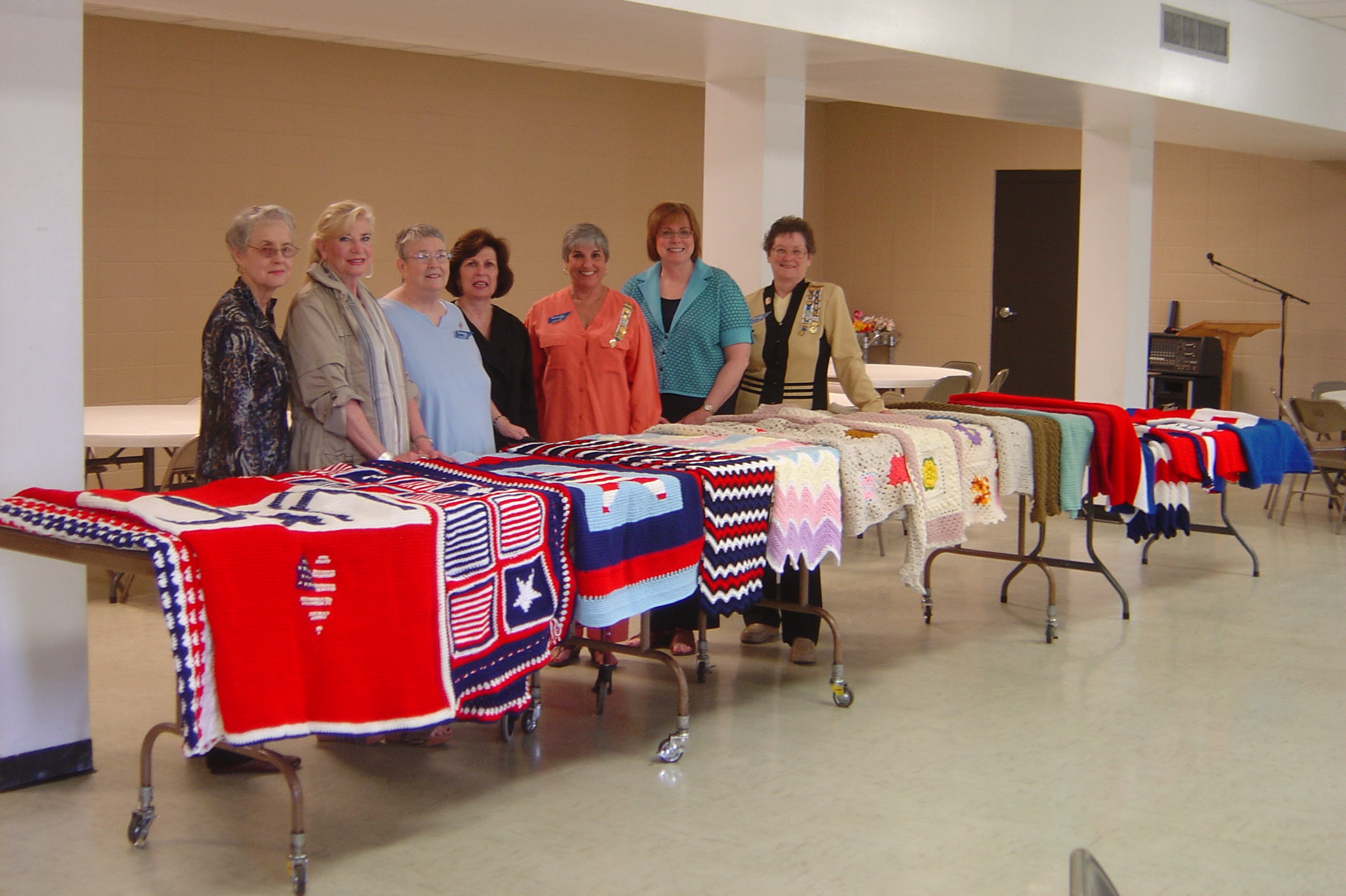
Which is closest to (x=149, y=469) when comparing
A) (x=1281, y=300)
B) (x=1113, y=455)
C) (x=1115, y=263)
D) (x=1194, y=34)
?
(x=1113, y=455)

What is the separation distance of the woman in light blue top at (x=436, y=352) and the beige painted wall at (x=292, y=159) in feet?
15.8

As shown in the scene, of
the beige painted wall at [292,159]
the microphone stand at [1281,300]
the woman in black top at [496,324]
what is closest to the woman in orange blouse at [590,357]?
the woman in black top at [496,324]

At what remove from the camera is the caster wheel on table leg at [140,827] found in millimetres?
3287

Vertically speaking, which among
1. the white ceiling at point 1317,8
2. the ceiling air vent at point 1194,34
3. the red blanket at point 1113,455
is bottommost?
the red blanket at point 1113,455

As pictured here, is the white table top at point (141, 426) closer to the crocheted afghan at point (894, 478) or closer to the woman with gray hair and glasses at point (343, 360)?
the woman with gray hair and glasses at point (343, 360)

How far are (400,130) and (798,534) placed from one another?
6.59 meters

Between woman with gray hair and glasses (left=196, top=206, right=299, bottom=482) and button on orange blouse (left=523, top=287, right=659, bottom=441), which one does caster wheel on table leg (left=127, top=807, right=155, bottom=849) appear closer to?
woman with gray hair and glasses (left=196, top=206, right=299, bottom=482)

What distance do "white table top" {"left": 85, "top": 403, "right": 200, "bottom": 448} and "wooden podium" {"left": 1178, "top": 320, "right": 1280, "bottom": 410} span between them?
25.5 feet

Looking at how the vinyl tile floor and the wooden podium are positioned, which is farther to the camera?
the wooden podium

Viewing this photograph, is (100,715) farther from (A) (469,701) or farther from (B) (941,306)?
(B) (941,306)

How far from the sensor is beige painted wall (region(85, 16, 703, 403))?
27.6ft

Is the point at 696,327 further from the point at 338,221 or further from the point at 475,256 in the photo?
the point at 338,221

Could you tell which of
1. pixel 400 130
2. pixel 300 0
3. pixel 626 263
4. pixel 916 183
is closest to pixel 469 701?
pixel 300 0

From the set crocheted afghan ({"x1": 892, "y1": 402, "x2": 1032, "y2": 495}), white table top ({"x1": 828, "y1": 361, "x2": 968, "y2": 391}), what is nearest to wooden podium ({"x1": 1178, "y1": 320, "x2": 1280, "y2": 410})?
white table top ({"x1": 828, "y1": 361, "x2": 968, "y2": 391})
